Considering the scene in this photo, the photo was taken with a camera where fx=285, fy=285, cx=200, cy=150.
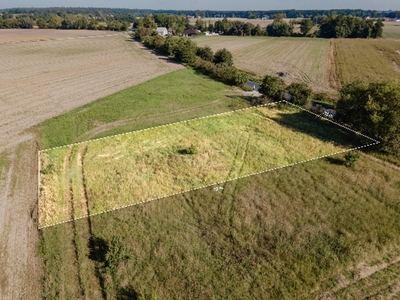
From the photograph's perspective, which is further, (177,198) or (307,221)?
(177,198)

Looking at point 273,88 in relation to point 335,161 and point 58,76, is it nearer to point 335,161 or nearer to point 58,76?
point 335,161

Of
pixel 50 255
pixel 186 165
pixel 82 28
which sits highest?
pixel 82 28

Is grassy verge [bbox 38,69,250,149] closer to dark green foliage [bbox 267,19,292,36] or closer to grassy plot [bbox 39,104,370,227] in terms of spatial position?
grassy plot [bbox 39,104,370,227]

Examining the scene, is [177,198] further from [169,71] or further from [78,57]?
[78,57]

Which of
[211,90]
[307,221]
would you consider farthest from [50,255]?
[211,90]

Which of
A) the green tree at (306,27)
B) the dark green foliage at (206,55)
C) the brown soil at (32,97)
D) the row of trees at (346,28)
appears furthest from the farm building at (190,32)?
the dark green foliage at (206,55)

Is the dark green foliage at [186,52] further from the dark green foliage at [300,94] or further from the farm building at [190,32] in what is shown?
the farm building at [190,32]

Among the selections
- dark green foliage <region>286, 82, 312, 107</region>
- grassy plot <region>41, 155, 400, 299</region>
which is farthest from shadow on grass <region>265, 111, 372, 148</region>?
grassy plot <region>41, 155, 400, 299</region>
